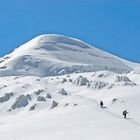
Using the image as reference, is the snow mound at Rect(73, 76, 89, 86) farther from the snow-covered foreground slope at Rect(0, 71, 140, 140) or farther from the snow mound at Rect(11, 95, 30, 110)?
the snow mound at Rect(11, 95, 30, 110)

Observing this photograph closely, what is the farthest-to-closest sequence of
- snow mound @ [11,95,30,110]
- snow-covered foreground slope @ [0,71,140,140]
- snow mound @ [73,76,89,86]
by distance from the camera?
snow mound @ [73,76,89,86] < snow mound @ [11,95,30,110] < snow-covered foreground slope @ [0,71,140,140]

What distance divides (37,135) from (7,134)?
260 inches

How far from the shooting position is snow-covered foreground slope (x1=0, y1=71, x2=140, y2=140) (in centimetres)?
5212

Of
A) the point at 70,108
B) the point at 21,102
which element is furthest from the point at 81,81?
the point at 70,108

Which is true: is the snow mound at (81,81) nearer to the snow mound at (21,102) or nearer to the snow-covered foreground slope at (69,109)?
the snow-covered foreground slope at (69,109)

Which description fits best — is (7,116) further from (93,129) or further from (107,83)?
(93,129)

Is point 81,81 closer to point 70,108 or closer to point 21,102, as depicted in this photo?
point 21,102

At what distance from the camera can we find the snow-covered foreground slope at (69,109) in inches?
2052

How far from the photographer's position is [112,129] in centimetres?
5100

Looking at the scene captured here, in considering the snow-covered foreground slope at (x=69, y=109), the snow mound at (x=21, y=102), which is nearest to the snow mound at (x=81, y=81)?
the snow-covered foreground slope at (x=69, y=109)

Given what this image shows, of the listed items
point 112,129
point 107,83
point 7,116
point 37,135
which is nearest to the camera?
point 112,129

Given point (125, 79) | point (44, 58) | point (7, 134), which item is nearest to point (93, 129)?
point (7, 134)

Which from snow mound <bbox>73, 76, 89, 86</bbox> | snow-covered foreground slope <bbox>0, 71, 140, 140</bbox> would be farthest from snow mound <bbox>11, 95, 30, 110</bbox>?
snow mound <bbox>73, 76, 89, 86</bbox>

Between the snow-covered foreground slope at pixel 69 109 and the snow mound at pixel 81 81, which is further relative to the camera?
the snow mound at pixel 81 81
